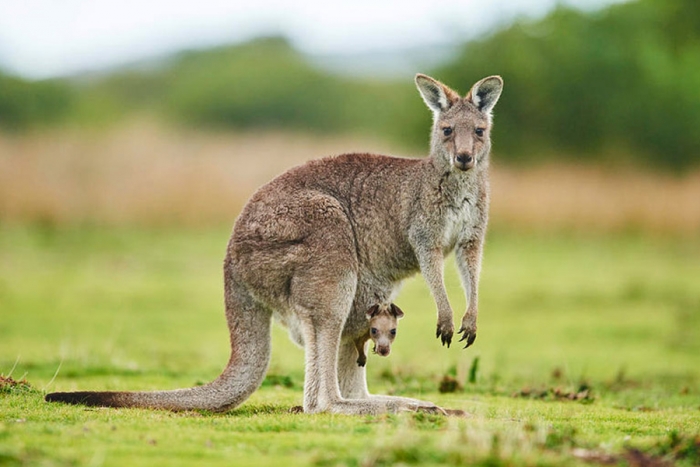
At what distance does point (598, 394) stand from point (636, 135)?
22694 mm

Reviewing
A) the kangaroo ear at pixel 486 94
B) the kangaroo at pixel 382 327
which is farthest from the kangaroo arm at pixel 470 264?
the kangaroo ear at pixel 486 94

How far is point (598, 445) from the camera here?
549cm

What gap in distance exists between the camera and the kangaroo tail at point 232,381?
21.3 ft

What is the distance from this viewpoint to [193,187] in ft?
79.4

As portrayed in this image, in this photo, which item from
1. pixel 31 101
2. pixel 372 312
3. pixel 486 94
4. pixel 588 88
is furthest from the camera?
pixel 31 101

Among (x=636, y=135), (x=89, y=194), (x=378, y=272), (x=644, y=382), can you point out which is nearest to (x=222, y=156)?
(x=89, y=194)

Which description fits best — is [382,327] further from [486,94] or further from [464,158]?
[486,94]

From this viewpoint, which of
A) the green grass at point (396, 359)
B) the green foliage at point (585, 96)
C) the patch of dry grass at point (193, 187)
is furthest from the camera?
the green foliage at point (585, 96)

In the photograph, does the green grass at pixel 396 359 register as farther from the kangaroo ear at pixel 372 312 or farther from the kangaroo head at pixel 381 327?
the kangaroo ear at pixel 372 312

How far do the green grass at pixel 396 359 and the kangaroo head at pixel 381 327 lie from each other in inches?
30.2

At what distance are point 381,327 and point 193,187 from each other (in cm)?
1767

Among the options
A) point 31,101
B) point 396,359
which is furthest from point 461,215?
point 31,101

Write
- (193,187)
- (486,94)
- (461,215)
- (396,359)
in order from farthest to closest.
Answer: (193,187) < (396,359) < (486,94) < (461,215)

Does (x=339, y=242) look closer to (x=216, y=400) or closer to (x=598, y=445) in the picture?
(x=216, y=400)
